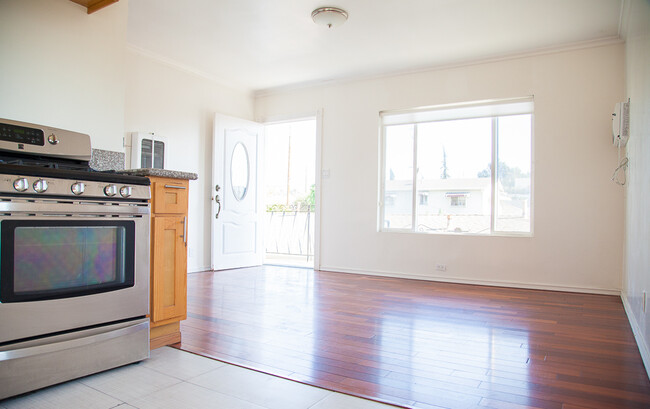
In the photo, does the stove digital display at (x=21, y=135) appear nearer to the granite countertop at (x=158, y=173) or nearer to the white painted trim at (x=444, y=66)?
the granite countertop at (x=158, y=173)

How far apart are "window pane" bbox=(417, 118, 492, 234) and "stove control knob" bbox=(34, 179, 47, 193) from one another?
416 cm

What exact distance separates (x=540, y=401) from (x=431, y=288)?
2694 mm

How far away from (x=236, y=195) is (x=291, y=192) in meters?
2.81

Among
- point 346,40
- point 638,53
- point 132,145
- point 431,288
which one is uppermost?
point 346,40

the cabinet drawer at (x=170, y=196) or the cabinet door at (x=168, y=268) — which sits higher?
the cabinet drawer at (x=170, y=196)

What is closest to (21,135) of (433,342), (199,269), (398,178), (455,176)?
(433,342)

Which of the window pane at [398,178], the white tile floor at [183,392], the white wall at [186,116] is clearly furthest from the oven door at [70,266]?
the window pane at [398,178]

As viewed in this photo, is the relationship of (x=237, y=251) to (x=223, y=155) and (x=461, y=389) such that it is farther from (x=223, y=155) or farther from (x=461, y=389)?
(x=461, y=389)

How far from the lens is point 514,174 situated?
463cm

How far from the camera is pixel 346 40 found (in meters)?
4.26

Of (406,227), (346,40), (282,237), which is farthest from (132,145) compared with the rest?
(282,237)

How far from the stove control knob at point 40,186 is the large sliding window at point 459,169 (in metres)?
4.11

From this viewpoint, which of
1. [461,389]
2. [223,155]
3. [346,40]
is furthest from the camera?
[223,155]

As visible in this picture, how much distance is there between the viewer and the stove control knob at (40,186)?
169 cm
